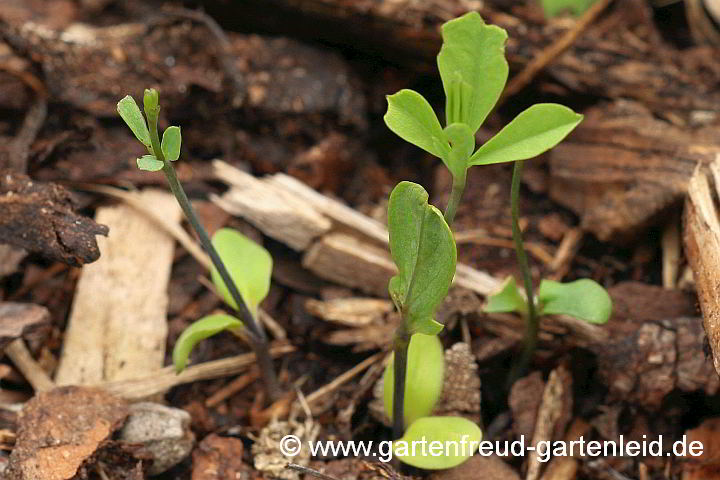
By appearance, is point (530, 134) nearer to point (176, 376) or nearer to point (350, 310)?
point (350, 310)

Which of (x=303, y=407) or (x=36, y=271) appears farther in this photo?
(x=36, y=271)

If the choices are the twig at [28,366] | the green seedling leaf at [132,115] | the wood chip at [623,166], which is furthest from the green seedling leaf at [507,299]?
the twig at [28,366]

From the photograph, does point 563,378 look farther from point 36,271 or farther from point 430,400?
point 36,271

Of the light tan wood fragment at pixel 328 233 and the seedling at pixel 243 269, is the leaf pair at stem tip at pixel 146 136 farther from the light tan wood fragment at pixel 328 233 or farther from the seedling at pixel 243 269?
the light tan wood fragment at pixel 328 233

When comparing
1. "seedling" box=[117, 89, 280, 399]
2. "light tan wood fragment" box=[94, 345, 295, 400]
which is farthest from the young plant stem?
"light tan wood fragment" box=[94, 345, 295, 400]

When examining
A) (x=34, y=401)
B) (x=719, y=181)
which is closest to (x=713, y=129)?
(x=719, y=181)

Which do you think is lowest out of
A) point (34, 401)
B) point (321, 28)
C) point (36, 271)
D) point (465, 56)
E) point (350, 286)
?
point (34, 401)

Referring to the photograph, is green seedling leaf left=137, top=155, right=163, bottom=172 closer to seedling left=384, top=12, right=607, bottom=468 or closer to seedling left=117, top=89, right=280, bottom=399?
seedling left=117, top=89, right=280, bottom=399
